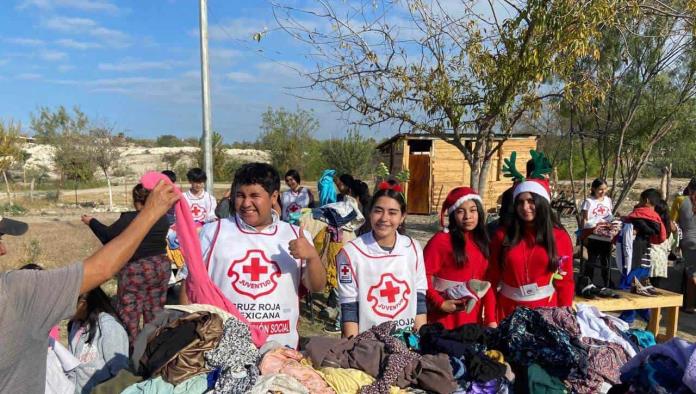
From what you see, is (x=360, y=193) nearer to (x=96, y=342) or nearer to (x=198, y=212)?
(x=198, y=212)

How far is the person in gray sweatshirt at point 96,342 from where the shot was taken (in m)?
2.51

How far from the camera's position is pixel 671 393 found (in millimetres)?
1649

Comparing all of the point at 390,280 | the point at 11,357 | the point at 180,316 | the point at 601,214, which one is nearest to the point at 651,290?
the point at 601,214

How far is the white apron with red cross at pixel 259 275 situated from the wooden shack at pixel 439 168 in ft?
47.3

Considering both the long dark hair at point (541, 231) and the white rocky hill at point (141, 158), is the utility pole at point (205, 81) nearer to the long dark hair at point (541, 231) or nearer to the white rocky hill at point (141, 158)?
the long dark hair at point (541, 231)

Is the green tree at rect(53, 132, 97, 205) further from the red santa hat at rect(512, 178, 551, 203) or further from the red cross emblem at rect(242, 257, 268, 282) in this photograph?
the red santa hat at rect(512, 178, 551, 203)

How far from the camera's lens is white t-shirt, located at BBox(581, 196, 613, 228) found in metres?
7.81

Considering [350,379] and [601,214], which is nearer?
[350,379]

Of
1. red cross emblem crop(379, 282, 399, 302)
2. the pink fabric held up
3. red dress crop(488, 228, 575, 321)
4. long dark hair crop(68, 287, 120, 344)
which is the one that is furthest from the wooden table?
long dark hair crop(68, 287, 120, 344)

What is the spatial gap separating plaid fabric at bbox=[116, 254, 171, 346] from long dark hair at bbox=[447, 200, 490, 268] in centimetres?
277

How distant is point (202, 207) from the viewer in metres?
7.25

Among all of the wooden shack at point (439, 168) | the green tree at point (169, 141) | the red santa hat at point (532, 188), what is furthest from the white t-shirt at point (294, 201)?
the green tree at point (169, 141)

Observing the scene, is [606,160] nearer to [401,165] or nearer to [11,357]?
[401,165]

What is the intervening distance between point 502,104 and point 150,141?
6085 centimetres
